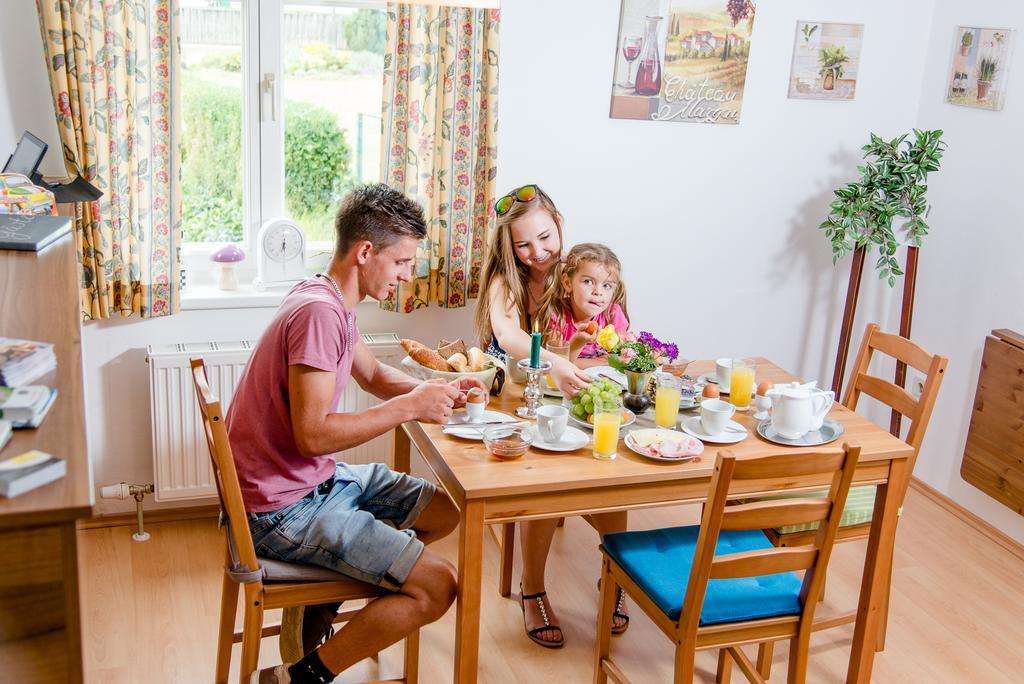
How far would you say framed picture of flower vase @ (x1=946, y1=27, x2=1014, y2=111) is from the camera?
3563 millimetres

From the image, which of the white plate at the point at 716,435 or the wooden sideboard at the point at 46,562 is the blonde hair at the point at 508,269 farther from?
the wooden sideboard at the point at 46,562

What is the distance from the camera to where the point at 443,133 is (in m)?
3.34

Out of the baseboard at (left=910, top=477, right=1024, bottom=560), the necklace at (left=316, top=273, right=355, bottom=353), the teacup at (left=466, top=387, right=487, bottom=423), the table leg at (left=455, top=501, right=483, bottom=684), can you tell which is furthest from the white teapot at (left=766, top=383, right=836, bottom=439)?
the baseboard at (left=910, top=477, right=1024, bottom=560)

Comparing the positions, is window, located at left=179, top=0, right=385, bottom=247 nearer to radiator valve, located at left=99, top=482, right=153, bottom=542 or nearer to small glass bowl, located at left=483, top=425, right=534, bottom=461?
radiator valve, located at left=99, top=482, right=153, bottom=542

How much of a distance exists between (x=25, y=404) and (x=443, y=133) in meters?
2.11

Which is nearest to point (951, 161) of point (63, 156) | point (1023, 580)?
point (1023, 580)

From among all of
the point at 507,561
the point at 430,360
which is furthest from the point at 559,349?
the point at 507,561

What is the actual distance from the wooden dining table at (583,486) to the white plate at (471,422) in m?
0.02

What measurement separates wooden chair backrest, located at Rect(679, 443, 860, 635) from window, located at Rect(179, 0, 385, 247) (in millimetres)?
1998

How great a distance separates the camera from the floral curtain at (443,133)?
322 centimetres

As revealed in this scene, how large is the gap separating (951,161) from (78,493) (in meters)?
3.52

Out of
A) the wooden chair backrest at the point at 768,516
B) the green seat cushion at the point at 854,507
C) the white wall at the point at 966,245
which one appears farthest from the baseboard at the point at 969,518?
the wooden chair backrest at the point at 768,516

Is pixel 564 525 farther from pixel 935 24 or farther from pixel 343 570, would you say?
pixel 935 24

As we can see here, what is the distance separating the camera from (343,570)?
2.19m
